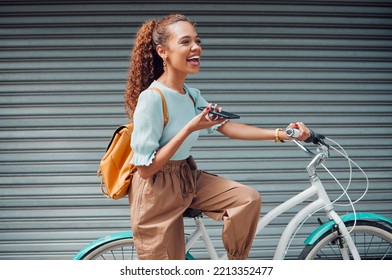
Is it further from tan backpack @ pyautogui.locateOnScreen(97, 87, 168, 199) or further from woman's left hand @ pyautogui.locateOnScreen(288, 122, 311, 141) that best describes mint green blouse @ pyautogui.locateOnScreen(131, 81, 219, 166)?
woman's left hand @ pyautogui.locateOnScreen(288, 122, 311, 141)

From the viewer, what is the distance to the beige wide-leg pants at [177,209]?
11.1 ft

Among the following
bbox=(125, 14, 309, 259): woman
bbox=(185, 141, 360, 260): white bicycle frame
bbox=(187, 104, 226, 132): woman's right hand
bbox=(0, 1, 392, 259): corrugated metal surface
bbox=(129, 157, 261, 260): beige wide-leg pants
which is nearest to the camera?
bbox=(187, 104, 226, 132): woman's right hand

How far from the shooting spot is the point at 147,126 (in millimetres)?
3209

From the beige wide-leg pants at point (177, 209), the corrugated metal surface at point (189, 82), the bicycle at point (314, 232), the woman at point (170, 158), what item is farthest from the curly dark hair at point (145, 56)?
the corrugated metal surface at point (189, 82)

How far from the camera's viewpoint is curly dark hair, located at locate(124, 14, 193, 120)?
340 centimetres

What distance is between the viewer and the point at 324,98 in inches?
229

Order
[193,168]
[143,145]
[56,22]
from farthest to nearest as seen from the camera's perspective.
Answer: [56,22] < [193,168] < [143,145]

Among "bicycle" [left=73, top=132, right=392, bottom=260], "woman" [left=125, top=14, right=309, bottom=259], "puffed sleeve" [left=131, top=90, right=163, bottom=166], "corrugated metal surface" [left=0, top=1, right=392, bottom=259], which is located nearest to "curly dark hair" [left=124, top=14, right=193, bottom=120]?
"woman" [left=125, top=14, right=309, bottom=259]

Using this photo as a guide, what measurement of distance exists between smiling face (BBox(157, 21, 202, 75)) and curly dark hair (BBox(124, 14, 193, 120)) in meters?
0.05

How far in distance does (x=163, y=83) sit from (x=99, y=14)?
2.53m

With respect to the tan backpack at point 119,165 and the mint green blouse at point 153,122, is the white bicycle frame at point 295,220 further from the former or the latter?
the mint green blouse at point 153,122
